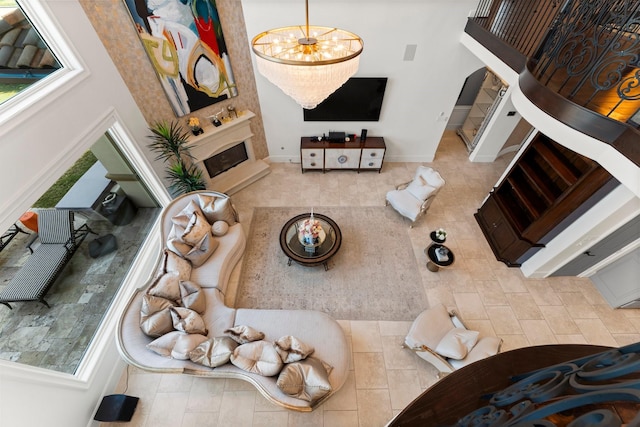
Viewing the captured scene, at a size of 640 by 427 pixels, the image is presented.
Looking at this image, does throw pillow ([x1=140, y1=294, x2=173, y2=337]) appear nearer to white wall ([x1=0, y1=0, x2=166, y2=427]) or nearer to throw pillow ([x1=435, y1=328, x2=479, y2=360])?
white wall ([x1=0, y1=0, x2=166, y2=427])

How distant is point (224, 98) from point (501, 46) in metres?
4.37

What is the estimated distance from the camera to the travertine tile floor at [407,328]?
2.99 metres

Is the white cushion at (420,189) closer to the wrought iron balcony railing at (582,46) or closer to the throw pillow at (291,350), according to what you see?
the wrought iron balcony railing at (582,46)

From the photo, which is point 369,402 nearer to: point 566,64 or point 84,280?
point 84,280

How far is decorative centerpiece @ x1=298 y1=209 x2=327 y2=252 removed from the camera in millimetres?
3939

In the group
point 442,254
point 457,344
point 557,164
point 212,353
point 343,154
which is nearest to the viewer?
point 212,353

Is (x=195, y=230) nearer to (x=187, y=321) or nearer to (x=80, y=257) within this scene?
(x=187, y=321)

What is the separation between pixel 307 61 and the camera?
1.79 meters

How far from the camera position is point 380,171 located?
596 centimetres

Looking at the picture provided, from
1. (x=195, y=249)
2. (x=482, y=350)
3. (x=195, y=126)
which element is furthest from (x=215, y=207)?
(x=482, y=350)

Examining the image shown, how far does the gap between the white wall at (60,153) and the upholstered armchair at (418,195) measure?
171 inches

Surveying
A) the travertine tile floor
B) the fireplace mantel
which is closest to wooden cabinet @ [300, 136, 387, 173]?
the travertine tile floor

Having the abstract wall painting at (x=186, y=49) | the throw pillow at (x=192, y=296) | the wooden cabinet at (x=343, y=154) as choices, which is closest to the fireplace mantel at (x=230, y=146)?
the abstract wall painting at (x=186, y=49)

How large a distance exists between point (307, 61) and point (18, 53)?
3.03 meters
